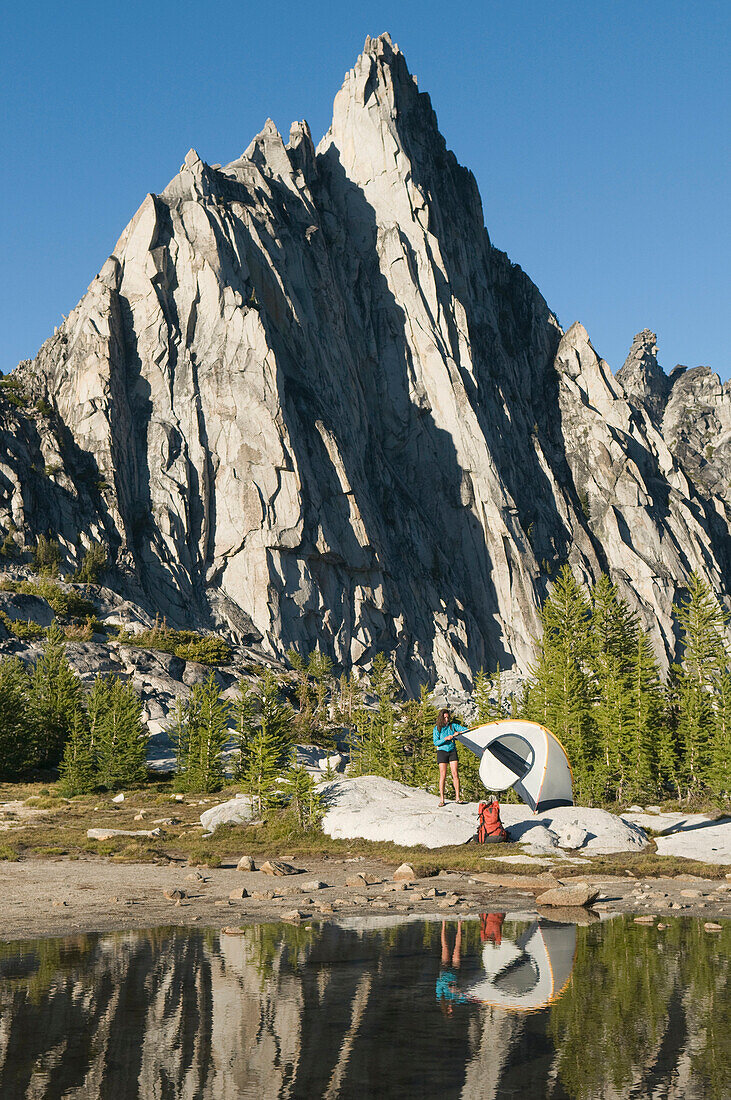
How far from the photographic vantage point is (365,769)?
36969 millimetres

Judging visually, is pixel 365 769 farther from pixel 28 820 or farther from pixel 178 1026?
pixel 178 1026

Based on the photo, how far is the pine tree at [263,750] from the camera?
81.9 ft

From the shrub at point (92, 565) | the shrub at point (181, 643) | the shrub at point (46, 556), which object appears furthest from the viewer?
the shrub at point (92, 565)

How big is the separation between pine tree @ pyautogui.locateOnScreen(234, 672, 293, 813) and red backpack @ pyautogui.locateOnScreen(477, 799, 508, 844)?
6.85 metres

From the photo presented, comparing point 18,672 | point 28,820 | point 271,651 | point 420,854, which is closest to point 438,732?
point 420,854

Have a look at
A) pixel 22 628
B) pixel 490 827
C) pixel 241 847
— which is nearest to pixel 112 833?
pixel 241 847

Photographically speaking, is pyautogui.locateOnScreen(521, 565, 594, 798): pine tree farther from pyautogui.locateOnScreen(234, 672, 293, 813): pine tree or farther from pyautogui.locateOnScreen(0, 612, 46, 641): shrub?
pyautogui.locateOnScreen(0, 612, 46, 641): shrub

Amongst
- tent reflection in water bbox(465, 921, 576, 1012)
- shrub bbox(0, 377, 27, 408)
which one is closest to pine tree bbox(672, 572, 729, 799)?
tent reflection in water bbox(465, 921, 576, 1012)

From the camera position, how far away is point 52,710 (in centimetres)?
4144

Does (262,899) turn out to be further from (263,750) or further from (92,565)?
(92,565)

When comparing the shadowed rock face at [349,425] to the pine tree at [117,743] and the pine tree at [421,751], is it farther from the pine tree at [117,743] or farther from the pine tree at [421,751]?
the pine tree at [421,751]

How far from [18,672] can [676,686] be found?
1224 inches

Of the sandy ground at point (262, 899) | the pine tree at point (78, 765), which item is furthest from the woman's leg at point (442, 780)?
the pine tree at point (78, 765)

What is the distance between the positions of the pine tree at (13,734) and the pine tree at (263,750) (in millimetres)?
10260
